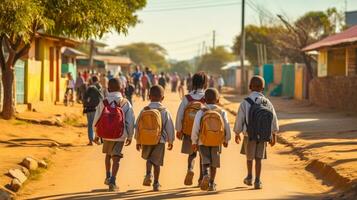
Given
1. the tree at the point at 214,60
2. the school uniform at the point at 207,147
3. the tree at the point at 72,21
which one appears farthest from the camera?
the tree at the point at 214,60

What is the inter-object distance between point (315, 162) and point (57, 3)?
279 inches

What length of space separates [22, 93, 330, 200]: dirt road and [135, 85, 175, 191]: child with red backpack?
397 mm

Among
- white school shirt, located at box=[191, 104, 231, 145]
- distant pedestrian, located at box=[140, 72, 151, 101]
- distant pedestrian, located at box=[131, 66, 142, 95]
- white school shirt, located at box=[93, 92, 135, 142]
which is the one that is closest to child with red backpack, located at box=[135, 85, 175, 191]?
white school shirt, located at box=[93, 92, 135, 142]

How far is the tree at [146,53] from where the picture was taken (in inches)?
5723

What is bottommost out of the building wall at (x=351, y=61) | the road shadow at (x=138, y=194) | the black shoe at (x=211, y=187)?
the road shadow at (x=138, y=194)

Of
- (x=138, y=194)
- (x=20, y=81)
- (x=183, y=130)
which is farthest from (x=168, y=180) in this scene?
(x=20, y=81)

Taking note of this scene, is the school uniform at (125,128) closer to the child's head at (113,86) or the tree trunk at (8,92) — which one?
the child's head at (113,86)

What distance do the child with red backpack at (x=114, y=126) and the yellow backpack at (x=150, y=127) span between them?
1.00 ft

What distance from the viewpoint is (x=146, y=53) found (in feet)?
493

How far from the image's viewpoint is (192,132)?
10.5 m

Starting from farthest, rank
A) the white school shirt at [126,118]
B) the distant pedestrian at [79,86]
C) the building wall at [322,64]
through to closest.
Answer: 1. the building wall at [322,64]
2. the distant pedestrian at [79,86]
3. the white school shirt at [126,118]

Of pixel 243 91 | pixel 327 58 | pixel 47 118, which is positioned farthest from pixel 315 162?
pixel 243 91

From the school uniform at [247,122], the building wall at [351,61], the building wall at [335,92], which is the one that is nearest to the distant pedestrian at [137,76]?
the building wall at [335,92]

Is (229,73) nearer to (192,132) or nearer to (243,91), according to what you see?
(243,91)
